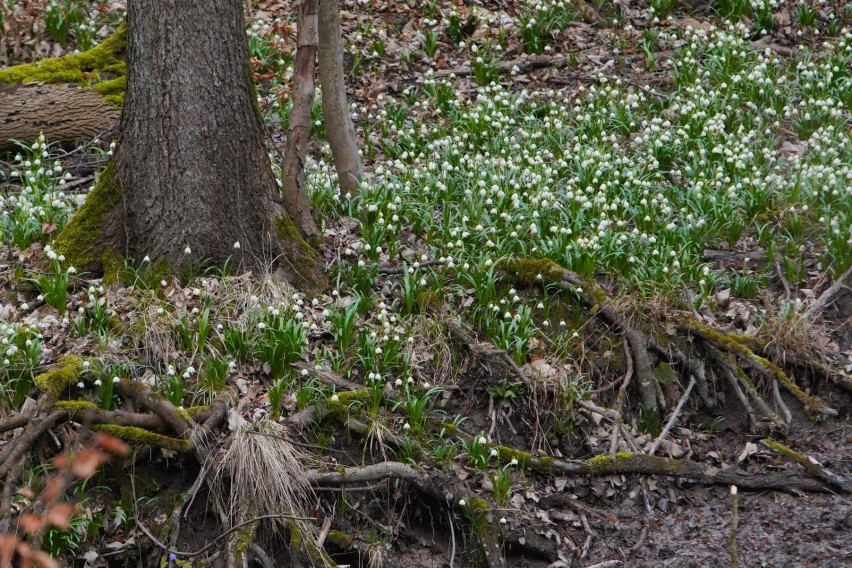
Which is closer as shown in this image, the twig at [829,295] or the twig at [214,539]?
the twig at [214,539]

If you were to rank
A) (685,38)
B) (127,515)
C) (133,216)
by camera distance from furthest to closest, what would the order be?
1. (685,38)
2. (133,216)
3. (127,515)

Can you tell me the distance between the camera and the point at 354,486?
16.1ft

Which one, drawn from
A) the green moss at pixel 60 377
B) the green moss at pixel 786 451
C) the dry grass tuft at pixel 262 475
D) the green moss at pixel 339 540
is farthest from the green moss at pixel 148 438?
the green moss at pixel 786 451

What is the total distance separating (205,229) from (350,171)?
5.44ft

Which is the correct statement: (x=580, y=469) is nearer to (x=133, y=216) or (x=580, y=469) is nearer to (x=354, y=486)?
(x=354, y=486)

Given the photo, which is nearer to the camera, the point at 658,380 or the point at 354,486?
the point at 354,486

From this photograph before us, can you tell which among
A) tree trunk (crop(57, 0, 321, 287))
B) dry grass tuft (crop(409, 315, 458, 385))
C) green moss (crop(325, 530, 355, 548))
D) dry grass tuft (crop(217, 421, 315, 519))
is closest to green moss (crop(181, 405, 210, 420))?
dry grass tuft (crop(217, 421, 315, 519))

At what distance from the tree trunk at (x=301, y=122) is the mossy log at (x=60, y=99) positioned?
2204 mm

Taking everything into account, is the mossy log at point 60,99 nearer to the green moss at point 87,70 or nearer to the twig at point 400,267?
the green moss at point 87,70

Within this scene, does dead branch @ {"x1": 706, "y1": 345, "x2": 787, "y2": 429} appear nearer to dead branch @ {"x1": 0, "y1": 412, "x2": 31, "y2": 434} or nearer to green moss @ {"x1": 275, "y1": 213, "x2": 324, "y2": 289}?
green moss @ {"x1": 275, "y1": 213, "x2": 324, "y2": 289}

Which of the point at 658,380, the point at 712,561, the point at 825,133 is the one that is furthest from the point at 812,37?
the point at 712,561

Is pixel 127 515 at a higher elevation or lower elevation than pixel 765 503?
higher

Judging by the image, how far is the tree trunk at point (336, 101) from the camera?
6871mm

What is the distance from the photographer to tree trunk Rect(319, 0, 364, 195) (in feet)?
22.5
